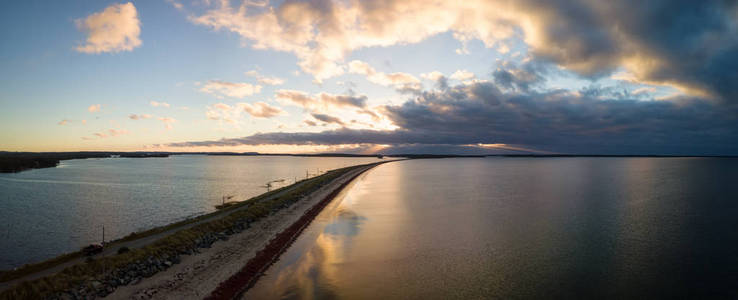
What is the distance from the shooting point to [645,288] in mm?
18922

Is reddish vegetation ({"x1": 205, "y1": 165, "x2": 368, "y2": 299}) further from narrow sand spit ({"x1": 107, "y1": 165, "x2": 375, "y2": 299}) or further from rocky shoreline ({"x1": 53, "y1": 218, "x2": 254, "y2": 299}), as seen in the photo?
rocky shoreline ({"x1": 53, "y1": 218, "x2": 254, "y2": 299})

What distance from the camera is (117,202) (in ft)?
162

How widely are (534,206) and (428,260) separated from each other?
2996cm

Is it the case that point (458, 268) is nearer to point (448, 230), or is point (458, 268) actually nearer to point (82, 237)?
point (448, 230)

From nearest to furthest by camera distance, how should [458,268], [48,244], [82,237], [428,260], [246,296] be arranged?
[246,296] < [458,268] < [428,260] < [48,244] < [82,237]

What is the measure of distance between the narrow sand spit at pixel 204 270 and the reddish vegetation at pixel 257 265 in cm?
37

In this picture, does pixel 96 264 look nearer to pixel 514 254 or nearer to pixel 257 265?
pixel 257 265

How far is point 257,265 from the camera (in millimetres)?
23250

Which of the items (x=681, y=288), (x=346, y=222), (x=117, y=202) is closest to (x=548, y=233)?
(x=681, y=288)

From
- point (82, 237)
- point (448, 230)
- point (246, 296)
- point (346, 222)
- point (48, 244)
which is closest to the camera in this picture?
point (246, 296)

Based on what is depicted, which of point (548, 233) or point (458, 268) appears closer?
point (458, 268)

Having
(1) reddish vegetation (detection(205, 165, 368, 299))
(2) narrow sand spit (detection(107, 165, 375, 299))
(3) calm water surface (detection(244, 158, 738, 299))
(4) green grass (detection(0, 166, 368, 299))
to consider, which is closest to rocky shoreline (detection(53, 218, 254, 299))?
(4) green grass (detection(0, 166, 368, 299))

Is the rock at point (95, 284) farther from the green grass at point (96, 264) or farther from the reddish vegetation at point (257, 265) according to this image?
the reddish vegetation at point (257, 265)

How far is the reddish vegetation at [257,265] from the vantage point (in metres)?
18.8
